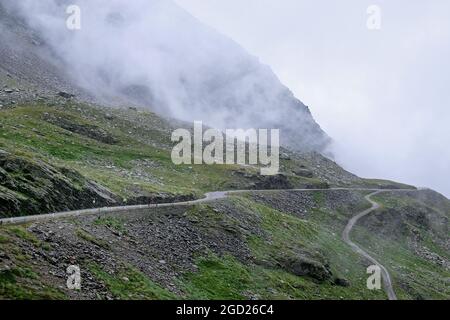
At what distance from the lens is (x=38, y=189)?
4388cm

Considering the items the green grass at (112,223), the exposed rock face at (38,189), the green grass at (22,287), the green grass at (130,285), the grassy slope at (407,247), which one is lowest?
the grassy slope at (407,247)

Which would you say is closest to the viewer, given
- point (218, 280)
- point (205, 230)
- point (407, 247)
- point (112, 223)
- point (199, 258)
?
point (218, 280)

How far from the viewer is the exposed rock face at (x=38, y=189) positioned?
39906 millimetres

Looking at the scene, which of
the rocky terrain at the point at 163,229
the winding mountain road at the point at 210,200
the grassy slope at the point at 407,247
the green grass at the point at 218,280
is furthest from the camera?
the grassy slope at the point at 407,247

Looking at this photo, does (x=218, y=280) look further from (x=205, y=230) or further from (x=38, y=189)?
(x=38, y=189)

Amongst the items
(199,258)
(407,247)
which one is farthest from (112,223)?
(407,247)

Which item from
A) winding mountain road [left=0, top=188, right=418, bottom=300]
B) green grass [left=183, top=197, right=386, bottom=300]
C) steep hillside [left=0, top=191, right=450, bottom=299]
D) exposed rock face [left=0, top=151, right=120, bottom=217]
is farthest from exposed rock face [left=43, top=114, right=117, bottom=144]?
exposed rock face [left=0, top=151, right=120, bottom=217]

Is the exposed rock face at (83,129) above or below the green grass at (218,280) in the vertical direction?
above

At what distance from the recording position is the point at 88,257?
34.5 metres

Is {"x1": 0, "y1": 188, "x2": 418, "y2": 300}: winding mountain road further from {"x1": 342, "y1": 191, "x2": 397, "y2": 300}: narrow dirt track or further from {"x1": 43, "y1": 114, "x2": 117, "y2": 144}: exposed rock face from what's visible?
{"x1": 43, "y1": 114, "x2": 117, "y2": 144}: exposed rock face

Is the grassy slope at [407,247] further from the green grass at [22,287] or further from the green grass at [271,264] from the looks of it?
the green grass at [22,287]

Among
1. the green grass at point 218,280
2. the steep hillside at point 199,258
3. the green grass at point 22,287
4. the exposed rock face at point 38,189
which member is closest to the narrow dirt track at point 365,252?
the steep hillside at point 199,258

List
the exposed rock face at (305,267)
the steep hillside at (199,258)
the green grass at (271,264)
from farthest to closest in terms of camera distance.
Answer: the exposed rock face at (305,267) → the green grass at (271,264) → the steep hillside at (199,258)
